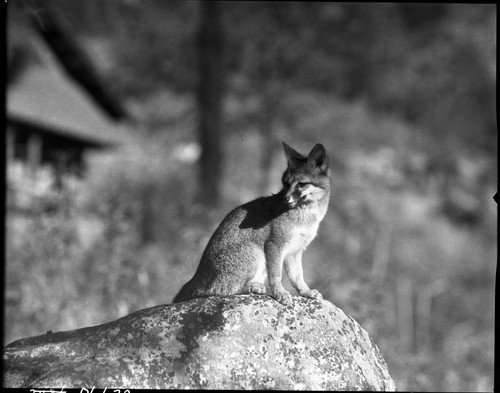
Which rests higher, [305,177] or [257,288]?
[305,177]

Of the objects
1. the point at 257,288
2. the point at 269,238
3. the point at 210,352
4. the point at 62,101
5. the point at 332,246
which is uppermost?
the point at 62,101

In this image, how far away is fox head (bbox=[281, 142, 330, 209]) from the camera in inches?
183

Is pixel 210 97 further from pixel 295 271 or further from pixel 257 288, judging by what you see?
pixel 257 288

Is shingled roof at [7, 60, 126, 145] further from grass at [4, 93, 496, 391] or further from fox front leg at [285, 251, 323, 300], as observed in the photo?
fox front leg at [285, 251, 323, 300]

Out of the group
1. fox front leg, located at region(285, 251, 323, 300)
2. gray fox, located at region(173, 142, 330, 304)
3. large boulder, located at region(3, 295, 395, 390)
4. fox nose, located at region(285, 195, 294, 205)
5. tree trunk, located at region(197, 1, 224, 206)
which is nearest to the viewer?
large boulder, located at region(3, 295, 395, 390)

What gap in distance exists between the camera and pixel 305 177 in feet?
15.3

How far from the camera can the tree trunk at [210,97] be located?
1823 centimetres

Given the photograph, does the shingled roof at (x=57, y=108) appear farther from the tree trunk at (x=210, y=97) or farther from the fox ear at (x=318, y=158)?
the fox ear at (x=318, y=158)

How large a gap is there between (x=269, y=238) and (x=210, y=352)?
2.84 feet

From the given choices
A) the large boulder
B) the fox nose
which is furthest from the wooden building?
the fox nose

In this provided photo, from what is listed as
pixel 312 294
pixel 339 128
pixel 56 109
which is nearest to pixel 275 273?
pixel 312 294

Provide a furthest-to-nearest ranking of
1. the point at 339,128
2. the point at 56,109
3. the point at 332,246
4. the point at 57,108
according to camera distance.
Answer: the point at 339,128
the point at 57,108
the point at 56,109
the point at 332,246

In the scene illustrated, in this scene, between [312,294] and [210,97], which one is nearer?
[312,294]

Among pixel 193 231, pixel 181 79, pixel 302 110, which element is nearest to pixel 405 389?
pixel 193 231
